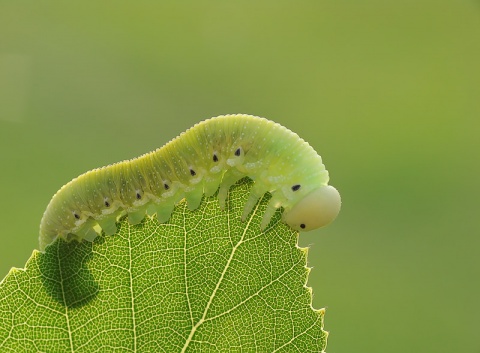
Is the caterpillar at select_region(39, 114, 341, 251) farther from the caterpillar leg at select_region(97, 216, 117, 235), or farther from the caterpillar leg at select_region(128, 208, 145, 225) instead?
the caterpillar leg at select_region(128, 208, 145, 225)

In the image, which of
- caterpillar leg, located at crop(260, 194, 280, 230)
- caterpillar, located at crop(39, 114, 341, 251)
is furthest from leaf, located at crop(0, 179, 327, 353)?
caterpillar, located at crop(39, 114, 341, 251)

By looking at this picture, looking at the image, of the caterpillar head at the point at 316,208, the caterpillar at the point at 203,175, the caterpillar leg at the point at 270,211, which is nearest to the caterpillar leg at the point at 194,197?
the caterpillar at the point at 203,175

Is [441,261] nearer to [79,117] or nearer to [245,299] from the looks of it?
[79,117]

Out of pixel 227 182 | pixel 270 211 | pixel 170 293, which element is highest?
pixel 227 182

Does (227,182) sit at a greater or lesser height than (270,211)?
greater

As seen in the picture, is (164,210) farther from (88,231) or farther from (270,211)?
(270,211)

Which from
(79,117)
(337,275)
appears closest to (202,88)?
(79,117)

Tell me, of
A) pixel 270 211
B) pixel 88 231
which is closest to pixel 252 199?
pixel 270 211

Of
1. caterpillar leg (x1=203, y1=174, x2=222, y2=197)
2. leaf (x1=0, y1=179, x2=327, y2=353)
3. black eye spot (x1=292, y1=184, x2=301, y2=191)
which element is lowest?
leaf (x1=0, y1=179, x2=327, y2=353)
